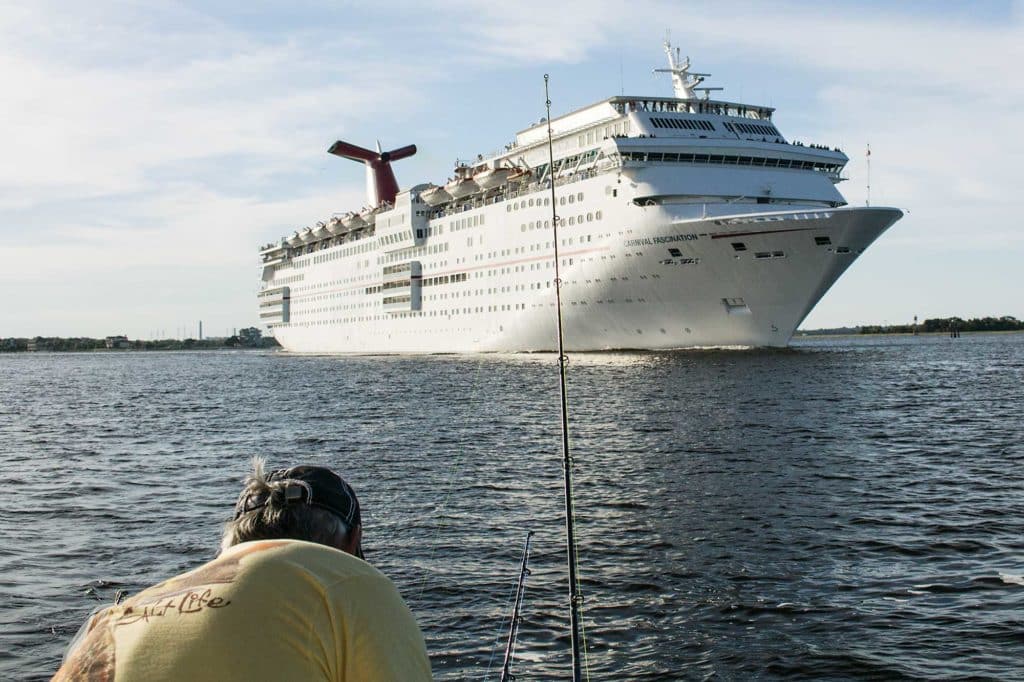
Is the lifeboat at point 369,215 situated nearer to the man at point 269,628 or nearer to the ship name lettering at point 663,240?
the ship name lettering at point 663,240

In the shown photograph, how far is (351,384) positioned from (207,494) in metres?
27.1

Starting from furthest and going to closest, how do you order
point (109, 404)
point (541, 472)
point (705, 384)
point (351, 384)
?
point (351, 384), point (109, 404), point (705, 384), point (541, 472)

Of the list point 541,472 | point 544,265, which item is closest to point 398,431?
point 541,472

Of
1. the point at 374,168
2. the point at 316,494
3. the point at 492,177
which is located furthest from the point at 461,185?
the point at 316,494

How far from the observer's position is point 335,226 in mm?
89312

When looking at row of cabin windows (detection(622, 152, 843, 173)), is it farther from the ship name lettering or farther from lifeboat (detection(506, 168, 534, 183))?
lifeboat (detection(506, 168, 534, 183))

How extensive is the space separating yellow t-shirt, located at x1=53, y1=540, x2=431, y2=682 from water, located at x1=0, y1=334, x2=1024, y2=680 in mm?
6636

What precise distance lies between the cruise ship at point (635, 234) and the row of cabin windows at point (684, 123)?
80 mm

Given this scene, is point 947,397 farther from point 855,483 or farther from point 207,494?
point 207,494

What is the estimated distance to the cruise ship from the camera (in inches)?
1674

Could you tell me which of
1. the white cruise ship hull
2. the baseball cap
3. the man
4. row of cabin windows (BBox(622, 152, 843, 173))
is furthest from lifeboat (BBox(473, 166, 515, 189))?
the man

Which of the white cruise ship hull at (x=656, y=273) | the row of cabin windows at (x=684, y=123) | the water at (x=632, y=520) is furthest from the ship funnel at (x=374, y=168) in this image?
the water at (x=632, y=520)

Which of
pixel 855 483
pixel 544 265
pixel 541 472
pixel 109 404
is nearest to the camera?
pixel 855 483

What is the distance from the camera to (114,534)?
14148 millimetres
